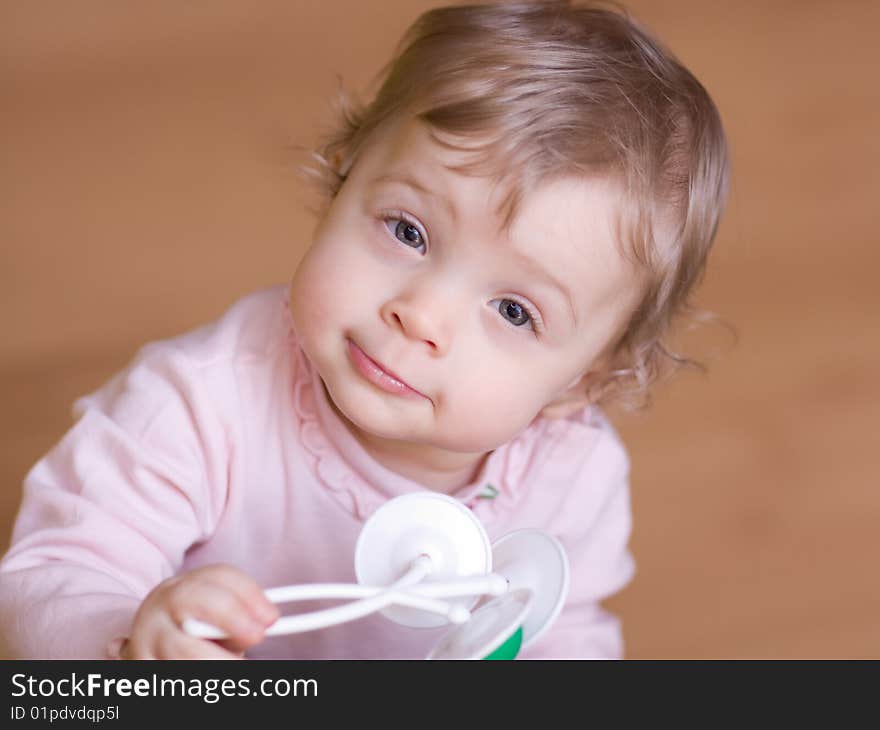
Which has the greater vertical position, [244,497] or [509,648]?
[244,497]

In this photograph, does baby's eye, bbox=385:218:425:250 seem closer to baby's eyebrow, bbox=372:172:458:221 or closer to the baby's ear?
baby's eyebrow, bbox=372:172:458:221

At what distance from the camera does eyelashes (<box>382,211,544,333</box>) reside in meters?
0.91

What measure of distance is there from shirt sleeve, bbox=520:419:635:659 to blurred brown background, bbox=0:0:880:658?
9.8 inches

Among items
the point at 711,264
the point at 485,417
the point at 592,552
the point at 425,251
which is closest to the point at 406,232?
the point at 425,251

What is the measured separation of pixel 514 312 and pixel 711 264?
2.60 ft

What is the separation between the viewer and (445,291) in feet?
2.91

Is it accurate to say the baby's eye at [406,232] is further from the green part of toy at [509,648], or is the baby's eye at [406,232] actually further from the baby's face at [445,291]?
the green part of toy at [509,648]

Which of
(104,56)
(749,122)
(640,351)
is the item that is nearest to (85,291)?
(104,56)

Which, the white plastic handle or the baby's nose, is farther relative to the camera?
the baby's nose

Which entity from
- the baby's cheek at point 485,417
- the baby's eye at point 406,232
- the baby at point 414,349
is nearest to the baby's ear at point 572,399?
the baby at point 414,349

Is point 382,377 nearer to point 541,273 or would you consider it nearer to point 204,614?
point 541,273

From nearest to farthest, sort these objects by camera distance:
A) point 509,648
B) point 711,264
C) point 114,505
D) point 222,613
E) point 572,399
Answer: point 222,613 < point 509,648 < point 114,505 < point 572,399 < point 711,264

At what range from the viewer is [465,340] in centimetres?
90

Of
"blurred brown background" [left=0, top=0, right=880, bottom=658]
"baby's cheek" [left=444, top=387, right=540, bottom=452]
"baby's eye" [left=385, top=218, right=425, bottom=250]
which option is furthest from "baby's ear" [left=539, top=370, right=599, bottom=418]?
"blurred brown background" [left=0, top=0, right=880, bottom=658]
